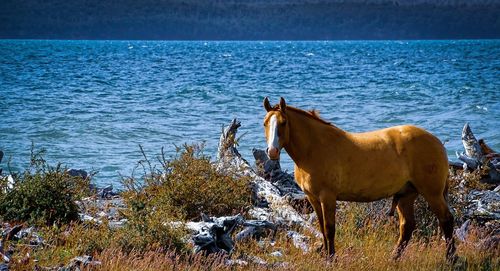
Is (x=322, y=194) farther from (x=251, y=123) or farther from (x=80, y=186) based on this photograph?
(x=251, y=123)

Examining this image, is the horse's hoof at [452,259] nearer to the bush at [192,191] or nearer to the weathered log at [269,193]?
the weathered log at [269,193]

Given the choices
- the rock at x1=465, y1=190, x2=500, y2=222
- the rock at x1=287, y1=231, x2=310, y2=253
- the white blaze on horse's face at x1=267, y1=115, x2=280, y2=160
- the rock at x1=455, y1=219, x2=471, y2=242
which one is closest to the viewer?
the white blaze on horse's face at x1=267, y1=115, x2=280, y2=160

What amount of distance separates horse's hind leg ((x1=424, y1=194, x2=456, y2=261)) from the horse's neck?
130cm

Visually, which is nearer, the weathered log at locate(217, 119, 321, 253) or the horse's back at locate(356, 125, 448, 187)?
the horse's back at locate(356, 125, 448, 187)

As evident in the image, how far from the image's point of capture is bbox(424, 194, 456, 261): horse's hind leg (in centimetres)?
927

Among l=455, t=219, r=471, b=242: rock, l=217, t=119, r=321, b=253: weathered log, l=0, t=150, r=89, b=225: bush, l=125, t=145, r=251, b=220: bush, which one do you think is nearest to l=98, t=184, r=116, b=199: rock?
l=217, t=119, r=321, b=253: weathered log

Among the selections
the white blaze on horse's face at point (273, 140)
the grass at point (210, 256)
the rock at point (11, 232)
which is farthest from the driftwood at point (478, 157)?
the rock at point (11, 232)

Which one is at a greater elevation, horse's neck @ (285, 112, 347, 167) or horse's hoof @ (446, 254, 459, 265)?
horse's neck @ (285, 112, 347, 167)

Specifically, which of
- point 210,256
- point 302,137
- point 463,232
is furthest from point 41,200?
point 463,232

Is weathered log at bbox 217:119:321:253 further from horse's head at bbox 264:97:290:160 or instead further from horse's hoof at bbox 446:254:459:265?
horse's head at bbox 264:97:290:160

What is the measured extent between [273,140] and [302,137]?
54 cm

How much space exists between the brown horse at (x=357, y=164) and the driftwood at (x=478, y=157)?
535 centimetres

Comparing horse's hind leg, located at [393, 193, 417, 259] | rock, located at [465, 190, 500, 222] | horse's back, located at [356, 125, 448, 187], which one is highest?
horse's back, located at [356, 125, 448, 187]

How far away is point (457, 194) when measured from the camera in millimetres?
11898
